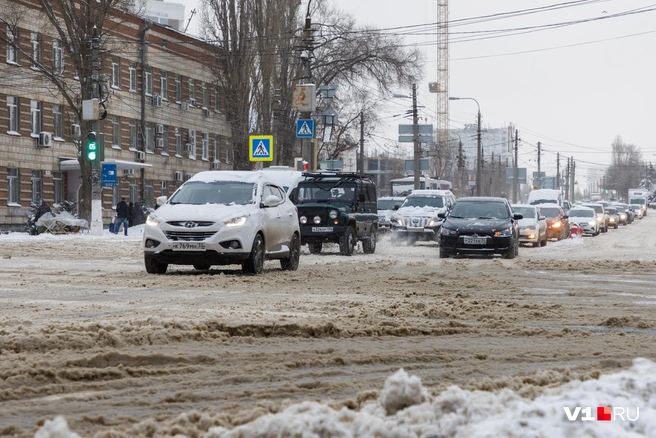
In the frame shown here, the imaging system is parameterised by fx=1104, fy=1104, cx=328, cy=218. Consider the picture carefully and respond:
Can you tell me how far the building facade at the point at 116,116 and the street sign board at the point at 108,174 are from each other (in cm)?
105

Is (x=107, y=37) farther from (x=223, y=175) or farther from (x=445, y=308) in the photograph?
(x=445, y=308)

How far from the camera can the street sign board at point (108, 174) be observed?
34.6 m

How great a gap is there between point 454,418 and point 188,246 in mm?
12888

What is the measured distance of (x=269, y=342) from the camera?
8.52 m

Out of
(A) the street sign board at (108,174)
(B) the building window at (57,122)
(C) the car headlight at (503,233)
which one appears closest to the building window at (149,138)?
(B) the building window at (57,122)

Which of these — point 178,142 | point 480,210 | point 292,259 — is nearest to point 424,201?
point 480,210

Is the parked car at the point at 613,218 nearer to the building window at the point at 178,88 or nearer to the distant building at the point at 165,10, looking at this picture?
the building window at the point at 178,88

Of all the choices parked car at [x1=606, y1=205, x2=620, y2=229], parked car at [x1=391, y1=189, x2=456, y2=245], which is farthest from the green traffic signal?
parked car at [x1=606, y1=205, x2=620, y2=229]

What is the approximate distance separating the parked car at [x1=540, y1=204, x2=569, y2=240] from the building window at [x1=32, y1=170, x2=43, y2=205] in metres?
22.4

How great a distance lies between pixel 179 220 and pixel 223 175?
91.5 inches

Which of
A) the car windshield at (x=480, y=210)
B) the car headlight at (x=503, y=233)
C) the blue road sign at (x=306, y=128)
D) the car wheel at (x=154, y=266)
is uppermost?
the blue road sign at (x=306, y=128)

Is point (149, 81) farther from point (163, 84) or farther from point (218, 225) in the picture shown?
point (218, 225)

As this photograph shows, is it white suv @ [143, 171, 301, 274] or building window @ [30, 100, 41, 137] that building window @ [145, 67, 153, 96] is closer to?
building window @ [30, 100, 41, 137]

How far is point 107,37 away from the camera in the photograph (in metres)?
47.5
